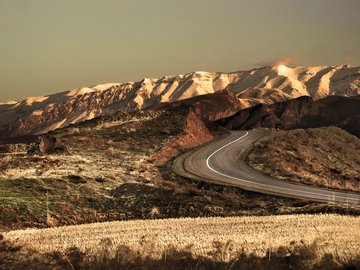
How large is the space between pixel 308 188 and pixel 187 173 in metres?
12.9

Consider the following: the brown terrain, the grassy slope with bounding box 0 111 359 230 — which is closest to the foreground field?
the grassy slope with bounding box 0 111 359 230

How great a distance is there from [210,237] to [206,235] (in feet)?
1.26

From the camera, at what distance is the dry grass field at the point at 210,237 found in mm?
34188

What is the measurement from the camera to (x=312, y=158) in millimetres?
69250

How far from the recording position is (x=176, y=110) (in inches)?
3396

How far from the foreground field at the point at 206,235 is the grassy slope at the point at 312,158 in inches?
709

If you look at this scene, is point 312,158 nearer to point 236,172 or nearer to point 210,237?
point 236,172

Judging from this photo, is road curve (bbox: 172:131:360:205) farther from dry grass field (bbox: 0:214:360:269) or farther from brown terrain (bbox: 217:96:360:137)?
brown terrain (bbox: 217:96:360:137)

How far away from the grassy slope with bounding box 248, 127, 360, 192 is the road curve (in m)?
2.20

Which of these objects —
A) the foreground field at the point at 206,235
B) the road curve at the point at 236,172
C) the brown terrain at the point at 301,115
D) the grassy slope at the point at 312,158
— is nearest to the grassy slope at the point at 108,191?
the road curve at the point at 236,172

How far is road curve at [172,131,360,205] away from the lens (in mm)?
49031

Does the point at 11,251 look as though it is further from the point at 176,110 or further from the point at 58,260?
the point at 176,110

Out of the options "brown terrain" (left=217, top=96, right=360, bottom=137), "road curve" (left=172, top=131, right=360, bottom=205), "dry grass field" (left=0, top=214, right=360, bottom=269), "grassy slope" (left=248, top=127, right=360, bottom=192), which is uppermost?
"dry grass field" (left=0, top=214, right=360, bottom=269)

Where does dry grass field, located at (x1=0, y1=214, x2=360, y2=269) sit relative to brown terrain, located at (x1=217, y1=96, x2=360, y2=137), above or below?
above
